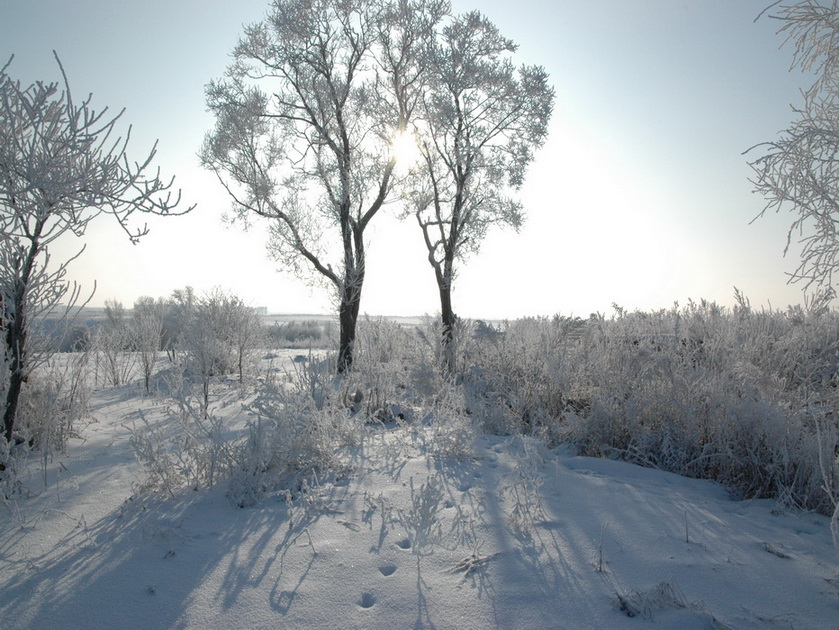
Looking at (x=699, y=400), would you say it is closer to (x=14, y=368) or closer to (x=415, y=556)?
(x=415, y=556)

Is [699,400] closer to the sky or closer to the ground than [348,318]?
closer to the ground

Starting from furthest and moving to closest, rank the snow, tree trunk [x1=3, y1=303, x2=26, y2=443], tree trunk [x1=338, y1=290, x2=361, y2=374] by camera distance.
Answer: tree trunk [x1=338, y1=290, x2=361, y2=374]
tree trunk [x1=3, y1=303, x2=26, y2=443]
the snow

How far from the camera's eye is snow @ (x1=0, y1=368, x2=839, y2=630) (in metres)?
2.15

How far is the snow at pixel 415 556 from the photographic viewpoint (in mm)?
2152

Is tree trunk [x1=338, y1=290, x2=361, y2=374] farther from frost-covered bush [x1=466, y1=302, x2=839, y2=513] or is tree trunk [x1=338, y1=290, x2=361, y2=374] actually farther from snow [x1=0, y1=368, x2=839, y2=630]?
snow [x1=0, y1=368, x2=839, y2=630]

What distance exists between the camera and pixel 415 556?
8.61 feet

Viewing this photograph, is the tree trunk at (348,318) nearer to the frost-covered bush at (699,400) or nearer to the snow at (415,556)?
the frost-covered bush at (699,400)

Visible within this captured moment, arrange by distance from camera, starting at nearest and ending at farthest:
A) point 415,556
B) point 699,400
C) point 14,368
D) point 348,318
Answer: point 415,556
point 14,368
point 699,400
point 348,318

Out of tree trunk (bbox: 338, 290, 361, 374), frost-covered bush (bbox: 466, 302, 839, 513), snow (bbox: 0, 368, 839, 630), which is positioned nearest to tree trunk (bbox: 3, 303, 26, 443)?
snow (bbox: 0, 368, 839, 630)

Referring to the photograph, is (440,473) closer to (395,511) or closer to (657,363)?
(395,511)

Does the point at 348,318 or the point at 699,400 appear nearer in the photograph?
the point at 699,400

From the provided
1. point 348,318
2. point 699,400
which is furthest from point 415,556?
point 348,318

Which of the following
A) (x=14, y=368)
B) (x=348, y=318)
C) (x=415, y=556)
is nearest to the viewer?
(x=415, y=556)

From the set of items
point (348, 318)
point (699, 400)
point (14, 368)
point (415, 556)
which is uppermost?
point (348, 318)
